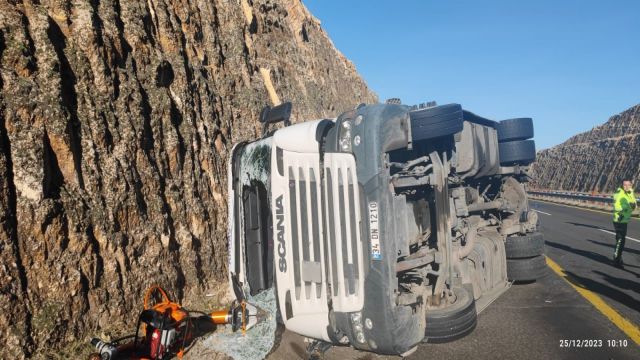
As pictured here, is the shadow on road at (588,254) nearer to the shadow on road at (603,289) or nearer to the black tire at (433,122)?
the shadow on road at (603,289)

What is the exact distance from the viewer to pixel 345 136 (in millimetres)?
3480

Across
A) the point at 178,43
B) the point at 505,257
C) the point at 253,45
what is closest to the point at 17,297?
the point at 178,43

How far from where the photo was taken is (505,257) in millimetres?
6211

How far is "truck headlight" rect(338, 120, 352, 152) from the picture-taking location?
3447 mm

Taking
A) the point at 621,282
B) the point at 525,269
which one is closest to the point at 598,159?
the point at 621,282

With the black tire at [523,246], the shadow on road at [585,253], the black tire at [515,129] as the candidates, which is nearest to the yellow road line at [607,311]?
the black tire at [523,246]

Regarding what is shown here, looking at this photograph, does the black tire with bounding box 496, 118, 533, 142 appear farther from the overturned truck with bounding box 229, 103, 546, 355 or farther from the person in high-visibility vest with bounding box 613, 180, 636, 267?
the person in high-visibility vest with bounding box 613, 180, 636, 267

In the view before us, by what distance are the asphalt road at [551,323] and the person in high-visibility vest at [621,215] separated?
273 millimetres

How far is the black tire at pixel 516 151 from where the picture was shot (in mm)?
6227

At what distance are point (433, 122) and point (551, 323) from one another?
328cm

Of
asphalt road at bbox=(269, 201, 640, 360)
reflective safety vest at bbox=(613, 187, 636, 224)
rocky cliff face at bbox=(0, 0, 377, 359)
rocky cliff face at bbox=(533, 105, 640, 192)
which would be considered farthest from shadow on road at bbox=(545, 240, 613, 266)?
rocky cliff face at bbox=(533, 105, 640, 192)

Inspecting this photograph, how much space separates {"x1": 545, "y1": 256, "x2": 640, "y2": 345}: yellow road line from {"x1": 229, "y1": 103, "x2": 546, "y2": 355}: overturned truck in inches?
72.7

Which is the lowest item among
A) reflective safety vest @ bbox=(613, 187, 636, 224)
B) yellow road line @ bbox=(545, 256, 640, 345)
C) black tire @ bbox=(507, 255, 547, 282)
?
yellow road line @ bbox=(545, 256, 640, 345)

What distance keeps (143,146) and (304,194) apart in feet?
12.3
